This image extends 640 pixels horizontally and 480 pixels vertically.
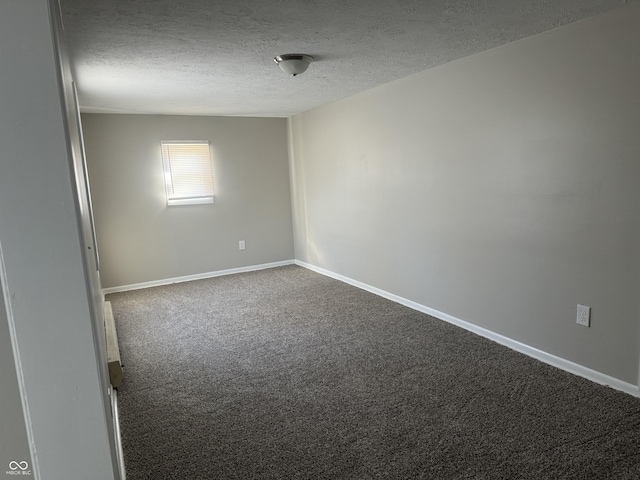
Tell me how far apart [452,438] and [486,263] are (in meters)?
1.57

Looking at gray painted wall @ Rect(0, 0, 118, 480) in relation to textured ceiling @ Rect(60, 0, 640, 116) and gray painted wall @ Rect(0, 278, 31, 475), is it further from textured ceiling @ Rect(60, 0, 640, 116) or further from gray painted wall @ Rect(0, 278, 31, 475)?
textured ceiling @ Rect(60, 0, 640, 116)

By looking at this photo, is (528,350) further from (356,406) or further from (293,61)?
(293,61)

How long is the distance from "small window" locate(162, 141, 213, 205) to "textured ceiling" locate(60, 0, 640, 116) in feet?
4.89

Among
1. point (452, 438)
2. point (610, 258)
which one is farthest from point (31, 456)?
point (610, 258)

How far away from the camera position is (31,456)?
3.70ft

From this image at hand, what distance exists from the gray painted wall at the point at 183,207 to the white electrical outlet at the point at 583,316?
4231mm

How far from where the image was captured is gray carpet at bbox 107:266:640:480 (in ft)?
6.49

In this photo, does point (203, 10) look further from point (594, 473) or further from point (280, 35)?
point (594, 473)

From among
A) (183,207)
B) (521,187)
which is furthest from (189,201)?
(521,187)

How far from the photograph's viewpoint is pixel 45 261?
41.5 inches

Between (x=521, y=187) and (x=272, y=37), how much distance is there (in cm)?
192

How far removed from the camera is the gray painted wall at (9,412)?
1.06 m

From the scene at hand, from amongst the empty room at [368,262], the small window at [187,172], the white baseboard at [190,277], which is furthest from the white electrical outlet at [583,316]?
the small window at [187,172]
